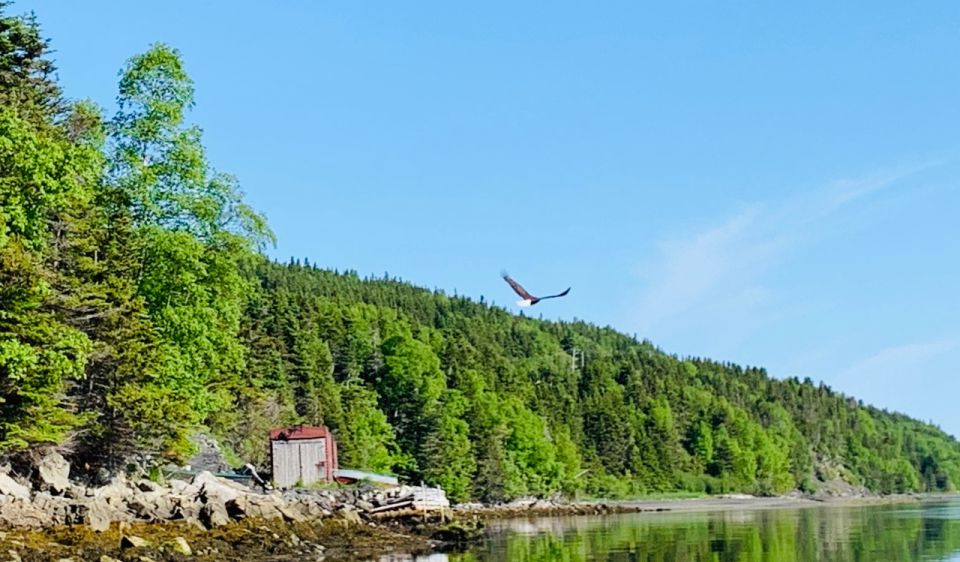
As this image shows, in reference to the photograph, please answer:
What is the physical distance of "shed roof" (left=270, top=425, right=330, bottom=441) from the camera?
77.2m

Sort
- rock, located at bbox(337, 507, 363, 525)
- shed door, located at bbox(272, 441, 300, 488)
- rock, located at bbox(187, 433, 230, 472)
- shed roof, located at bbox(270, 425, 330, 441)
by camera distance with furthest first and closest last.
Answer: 1. shed roof, located at bbox(270, 425, 330, 441)
2. shed door, located at bbox(272, 441, 300, 488)
3. rock, located at bbox(187, 433, 230, 472)
4. rock, located at bbox(337, 507, 363, 525)

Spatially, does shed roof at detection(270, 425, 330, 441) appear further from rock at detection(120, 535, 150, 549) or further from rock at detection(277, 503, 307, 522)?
rock at detection(120, 535, 150, 549)

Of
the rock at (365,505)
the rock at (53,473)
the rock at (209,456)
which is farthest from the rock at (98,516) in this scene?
the rock at (209,456)

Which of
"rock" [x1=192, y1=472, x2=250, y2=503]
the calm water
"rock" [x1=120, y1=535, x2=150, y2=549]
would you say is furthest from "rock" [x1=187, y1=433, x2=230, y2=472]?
"rock" [x1=120, y1=535, x2=150, y2=549]

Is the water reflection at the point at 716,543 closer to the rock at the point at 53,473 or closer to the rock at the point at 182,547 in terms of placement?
the rock at the point at 182,547

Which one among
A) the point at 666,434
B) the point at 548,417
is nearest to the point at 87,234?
the point at 548,417

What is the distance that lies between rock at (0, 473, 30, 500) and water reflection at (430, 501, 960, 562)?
39.8 feet

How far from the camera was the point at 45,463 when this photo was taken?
A: 42656mm

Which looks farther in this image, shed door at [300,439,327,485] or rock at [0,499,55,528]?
shed door at [300,439,327,485]

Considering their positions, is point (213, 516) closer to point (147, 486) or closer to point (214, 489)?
point (147, 486)

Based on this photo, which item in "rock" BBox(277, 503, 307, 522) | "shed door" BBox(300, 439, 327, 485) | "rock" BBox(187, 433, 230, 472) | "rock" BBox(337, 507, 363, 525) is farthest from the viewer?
"shed door" BBox(300, 439, 327, 485)

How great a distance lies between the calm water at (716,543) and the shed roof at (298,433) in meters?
12.9

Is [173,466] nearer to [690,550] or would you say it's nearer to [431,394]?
[690,550]

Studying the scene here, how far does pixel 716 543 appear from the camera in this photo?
55.7 metres
